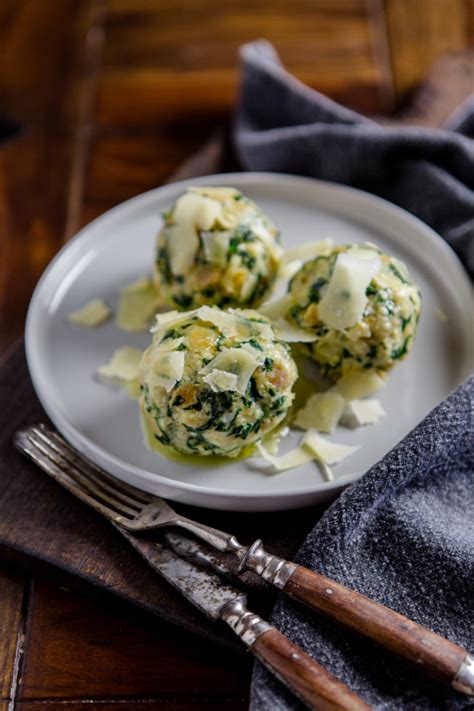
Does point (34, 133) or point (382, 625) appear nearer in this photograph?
point (382, 625)

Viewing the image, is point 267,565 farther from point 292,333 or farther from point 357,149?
point 357,149

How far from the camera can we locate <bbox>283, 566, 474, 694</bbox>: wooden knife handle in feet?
4.58

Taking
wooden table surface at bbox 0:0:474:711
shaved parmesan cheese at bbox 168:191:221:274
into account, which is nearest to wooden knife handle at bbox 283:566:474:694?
shaved parmesan cheese at bbox 168:191:221:274

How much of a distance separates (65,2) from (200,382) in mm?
2221

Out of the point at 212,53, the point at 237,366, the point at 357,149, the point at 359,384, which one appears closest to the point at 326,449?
the point at 359,384

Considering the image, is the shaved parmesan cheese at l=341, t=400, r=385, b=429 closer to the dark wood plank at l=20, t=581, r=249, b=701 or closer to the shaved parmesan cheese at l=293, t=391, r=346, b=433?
the shaved parmesan cheese at l=293, t=391, r=346, b=433

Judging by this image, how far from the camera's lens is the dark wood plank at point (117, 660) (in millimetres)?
1578

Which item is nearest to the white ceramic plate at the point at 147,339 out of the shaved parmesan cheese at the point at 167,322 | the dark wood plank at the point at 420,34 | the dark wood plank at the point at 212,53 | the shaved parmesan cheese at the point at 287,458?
the shaved parmesan cheese at the point at 287,458

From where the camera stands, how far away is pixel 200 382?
1.65 metres

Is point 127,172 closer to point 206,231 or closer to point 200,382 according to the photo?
point 206,231

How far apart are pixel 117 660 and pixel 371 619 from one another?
19.6 inches

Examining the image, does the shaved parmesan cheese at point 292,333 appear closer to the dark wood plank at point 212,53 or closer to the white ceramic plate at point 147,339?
the white ceramic plate at point 147,339

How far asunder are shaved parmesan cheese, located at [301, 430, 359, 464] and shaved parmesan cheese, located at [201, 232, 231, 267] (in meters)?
0.44

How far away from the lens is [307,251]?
210 cm
